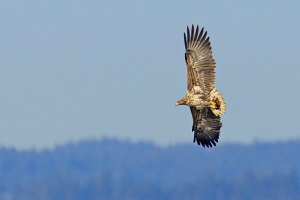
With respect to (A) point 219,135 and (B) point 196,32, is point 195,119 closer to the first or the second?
(A) point 219,135

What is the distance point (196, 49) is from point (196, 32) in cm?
57

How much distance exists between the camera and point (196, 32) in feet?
105

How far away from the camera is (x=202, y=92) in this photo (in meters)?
31.5

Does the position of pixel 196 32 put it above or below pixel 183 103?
above

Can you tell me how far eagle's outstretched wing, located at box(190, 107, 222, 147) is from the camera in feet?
106

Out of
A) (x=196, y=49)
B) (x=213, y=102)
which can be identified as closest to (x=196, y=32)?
(x=196, y=49)

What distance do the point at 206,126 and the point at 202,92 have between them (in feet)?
5.15

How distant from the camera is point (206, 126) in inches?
1283

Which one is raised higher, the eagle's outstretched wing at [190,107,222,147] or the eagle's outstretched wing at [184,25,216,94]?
the eagle's outstretched wing at [184,25,216,94]

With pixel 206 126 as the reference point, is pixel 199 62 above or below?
above

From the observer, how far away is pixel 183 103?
32.0m

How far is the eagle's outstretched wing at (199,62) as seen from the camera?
31.7 meters

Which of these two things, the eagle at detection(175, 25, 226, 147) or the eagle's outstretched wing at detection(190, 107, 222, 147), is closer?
the eagle at detection(175, 25, 226, 147)

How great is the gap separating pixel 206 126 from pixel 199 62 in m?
2.24
